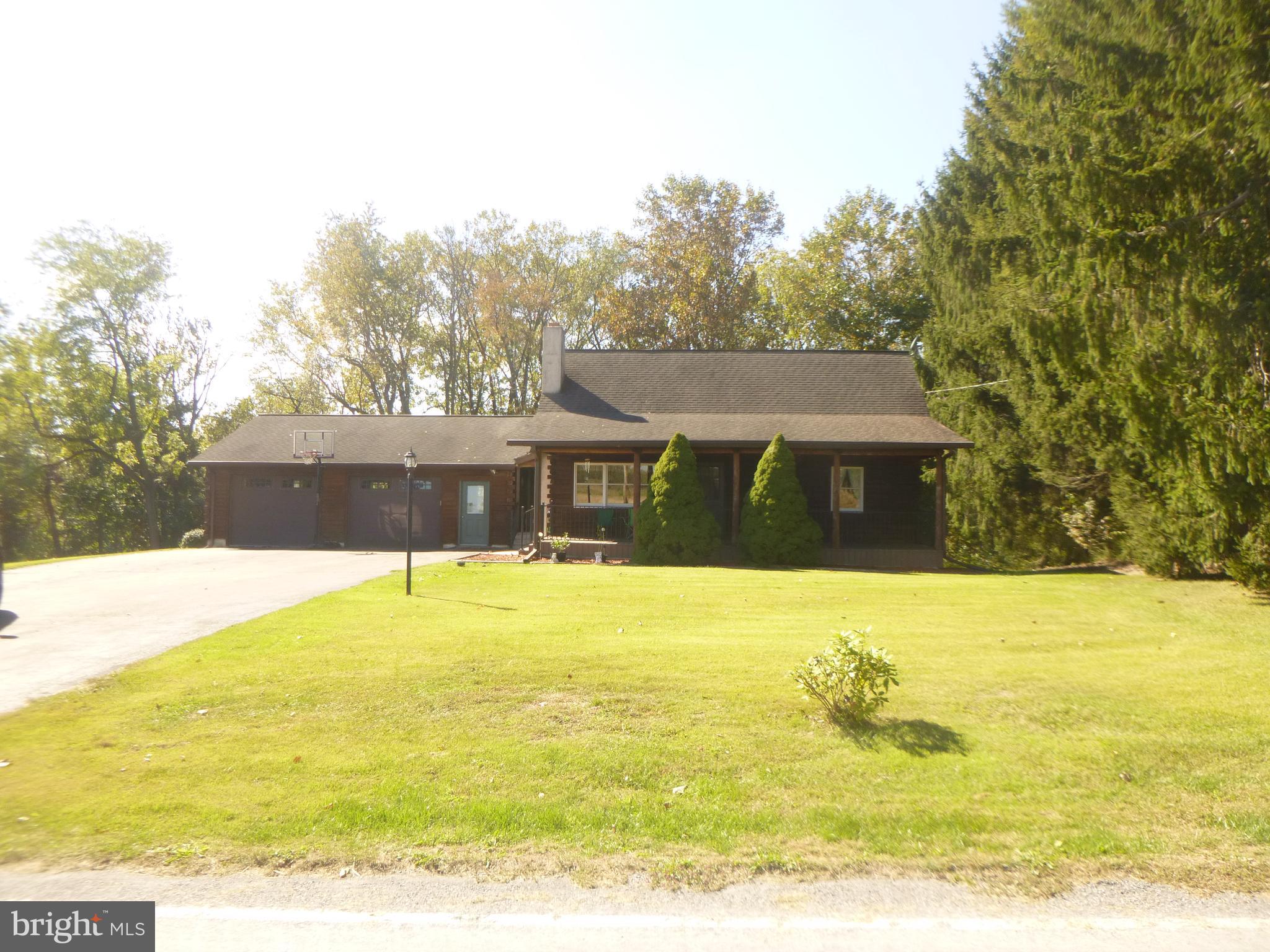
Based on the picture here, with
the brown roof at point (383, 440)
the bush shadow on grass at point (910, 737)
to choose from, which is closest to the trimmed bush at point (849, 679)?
the bush shadow on grass at point (910, 737)

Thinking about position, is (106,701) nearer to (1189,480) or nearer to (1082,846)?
(1082,846)

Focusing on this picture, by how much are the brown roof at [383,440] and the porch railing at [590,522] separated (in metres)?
4.58

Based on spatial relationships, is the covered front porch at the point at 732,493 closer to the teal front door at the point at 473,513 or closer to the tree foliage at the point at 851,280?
the teal front door at the point at 473,513

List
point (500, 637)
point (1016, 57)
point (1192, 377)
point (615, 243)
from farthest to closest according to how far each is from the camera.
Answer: point (615, 243) → point (1016, 57) → point (1192, 377) → point (500, 637)

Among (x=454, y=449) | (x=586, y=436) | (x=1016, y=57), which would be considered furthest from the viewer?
(x=454, y=449)

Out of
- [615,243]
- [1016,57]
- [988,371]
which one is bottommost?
[988,371]

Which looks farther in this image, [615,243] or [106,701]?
[615,243]

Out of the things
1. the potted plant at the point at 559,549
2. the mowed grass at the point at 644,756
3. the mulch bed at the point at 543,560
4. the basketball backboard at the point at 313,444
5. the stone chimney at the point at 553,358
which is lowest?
the mowed grass at the point at 644,756

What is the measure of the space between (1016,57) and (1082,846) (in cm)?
1873

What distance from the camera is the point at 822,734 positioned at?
6547 millimetres

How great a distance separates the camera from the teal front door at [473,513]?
27.5 meters

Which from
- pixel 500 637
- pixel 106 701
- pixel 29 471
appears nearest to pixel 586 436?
pixel 500 637

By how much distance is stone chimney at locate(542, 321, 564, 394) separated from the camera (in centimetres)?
2528

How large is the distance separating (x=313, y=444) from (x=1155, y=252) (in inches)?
972
